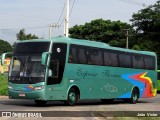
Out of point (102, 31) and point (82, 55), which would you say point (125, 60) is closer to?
point (82, 55)

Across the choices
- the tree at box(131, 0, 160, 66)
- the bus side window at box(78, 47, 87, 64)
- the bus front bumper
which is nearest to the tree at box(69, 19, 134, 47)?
the tree at box(131, 0, 160, 66)

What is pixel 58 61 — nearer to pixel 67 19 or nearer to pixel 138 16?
pixel 67 19

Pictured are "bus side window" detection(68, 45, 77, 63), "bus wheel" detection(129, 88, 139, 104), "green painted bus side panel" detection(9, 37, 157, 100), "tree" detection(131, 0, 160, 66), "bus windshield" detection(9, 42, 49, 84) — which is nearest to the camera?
"bus windshield" detection(9, 42, 49, 84)

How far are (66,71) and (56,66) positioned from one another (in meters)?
0.65

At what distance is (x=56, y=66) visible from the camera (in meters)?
20.5

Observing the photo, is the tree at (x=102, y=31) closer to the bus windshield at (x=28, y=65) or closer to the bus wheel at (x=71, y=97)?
the bus wheel at (x=71, y=97)

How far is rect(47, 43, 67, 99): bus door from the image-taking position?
66.5ft

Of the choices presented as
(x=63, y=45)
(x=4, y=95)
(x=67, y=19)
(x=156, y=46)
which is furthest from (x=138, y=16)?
(x=63, y=45)

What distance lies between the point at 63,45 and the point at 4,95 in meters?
13.0

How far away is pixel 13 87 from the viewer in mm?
20562

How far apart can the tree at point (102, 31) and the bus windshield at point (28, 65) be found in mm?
53025

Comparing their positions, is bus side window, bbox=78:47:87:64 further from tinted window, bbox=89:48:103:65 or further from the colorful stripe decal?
the colorful stripe decal

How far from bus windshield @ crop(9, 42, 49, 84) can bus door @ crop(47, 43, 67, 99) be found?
1.60 ft

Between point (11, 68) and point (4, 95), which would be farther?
point (4, 95)
